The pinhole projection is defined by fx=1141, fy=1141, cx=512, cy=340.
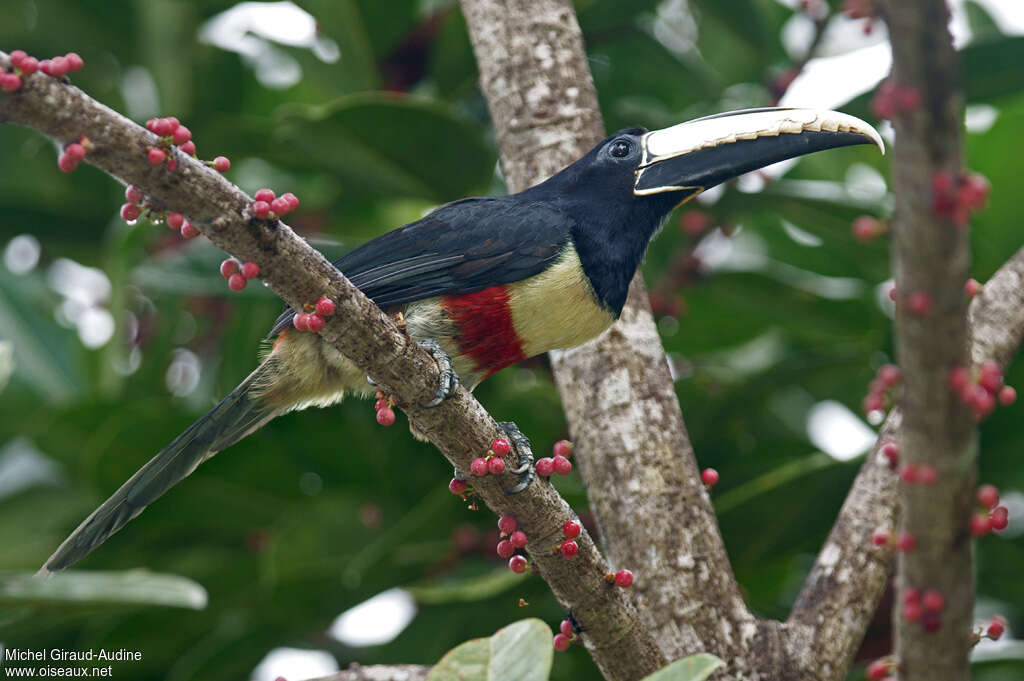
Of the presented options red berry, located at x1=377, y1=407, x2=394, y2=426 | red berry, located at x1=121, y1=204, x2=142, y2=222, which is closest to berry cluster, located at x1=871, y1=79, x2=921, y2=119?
red berry, located at x1=121, y1=204, x2=142, y2=222

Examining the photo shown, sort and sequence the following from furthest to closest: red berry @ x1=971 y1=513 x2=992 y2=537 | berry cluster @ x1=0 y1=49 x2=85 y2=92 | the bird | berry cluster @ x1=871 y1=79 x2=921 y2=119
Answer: the bird
berry cluster @ x1=0 y1=49 x2=85 y2=92
red berry @ x1=971 y1=513 x2=992 y2=537
berry cluster @ x1=871 y1=79 x2=921 y2=119

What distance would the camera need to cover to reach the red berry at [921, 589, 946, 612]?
137cm

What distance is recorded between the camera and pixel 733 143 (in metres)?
2.64

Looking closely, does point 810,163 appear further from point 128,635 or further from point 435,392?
point 128,635

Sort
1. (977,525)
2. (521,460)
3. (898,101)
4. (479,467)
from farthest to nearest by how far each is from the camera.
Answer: (521,460) < (479,467) < (977,525) < (898,101)

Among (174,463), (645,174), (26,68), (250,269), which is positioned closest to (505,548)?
(250,269)

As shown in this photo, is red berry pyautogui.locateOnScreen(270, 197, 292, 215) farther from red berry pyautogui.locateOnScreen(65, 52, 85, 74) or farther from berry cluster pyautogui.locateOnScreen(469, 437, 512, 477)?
berry cluster pyautogui.locateOnScreen(469, 437, 512, 477)

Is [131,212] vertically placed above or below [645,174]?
below

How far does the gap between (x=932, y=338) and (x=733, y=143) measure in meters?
1.51

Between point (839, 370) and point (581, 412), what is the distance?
0.83m

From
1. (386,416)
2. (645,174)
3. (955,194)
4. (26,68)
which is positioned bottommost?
(955,194)

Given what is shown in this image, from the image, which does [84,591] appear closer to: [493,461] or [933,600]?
[493,461]

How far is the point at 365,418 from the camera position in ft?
10.2

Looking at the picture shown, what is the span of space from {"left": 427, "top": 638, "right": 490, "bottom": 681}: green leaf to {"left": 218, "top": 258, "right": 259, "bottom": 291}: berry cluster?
2.05 ft
